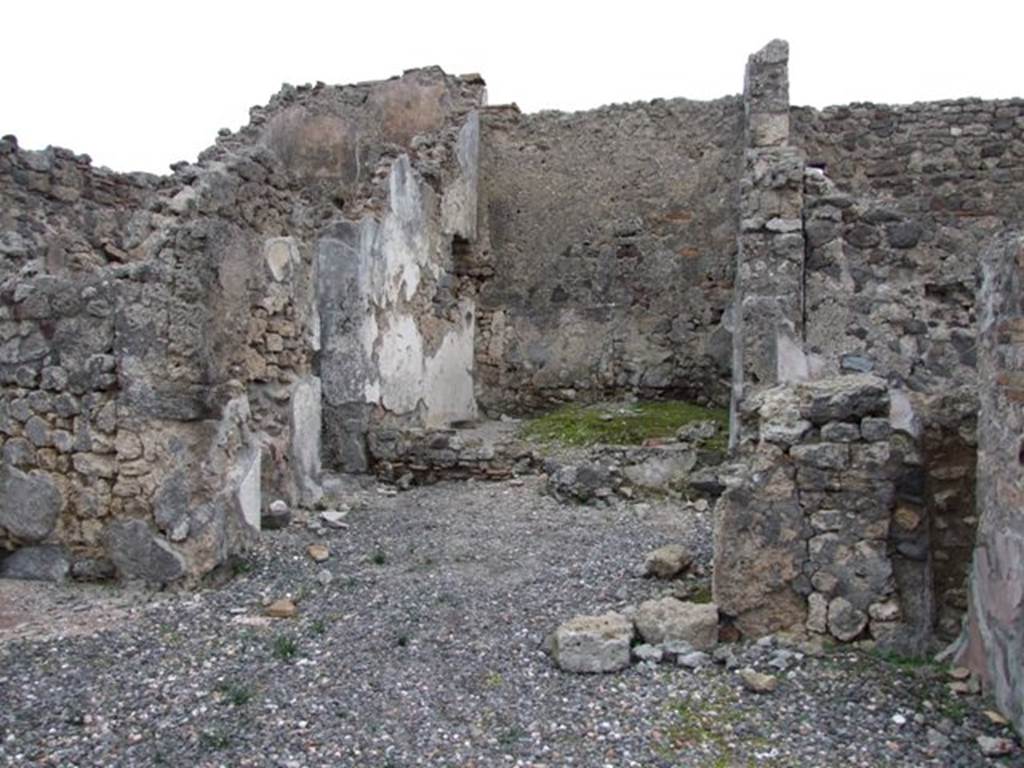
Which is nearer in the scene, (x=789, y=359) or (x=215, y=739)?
(x=215, y=739)

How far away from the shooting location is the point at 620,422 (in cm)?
797

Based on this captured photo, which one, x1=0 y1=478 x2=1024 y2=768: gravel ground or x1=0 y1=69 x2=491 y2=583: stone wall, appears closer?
x1=0 y1=478 x2=1024 y2=768: gravel ground

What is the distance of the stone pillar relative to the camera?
2891mm

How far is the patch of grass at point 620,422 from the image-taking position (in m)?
7.54

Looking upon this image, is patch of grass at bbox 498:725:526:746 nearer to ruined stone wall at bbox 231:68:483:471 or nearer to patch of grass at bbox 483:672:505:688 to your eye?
patch of grass at bbox 483:672:505:688

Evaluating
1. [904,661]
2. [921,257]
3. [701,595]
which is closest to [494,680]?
[701,595]

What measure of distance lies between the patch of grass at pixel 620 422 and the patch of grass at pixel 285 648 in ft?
13.3

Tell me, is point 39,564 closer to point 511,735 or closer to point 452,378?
point 511,735

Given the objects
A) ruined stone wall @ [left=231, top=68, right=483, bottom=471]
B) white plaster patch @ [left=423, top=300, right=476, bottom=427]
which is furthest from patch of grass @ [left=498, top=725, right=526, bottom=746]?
white plaster patch @ [left=423, top=300, right=476, bottom=427]

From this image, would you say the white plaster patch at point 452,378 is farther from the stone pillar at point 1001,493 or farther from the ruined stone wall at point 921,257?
the stone pillar at point 1001,493

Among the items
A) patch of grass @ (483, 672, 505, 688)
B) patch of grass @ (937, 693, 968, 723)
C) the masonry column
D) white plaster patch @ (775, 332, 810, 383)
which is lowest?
patch of grass @ (483, 672, 505, 688)

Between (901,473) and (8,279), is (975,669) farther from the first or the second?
(8,279)

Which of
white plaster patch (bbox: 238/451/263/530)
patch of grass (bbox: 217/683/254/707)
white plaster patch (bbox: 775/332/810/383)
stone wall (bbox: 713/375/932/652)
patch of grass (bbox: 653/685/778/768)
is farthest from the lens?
white plaster patch (bbox: 775/332/810/383)

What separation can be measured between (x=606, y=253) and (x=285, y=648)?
6.38 metres
